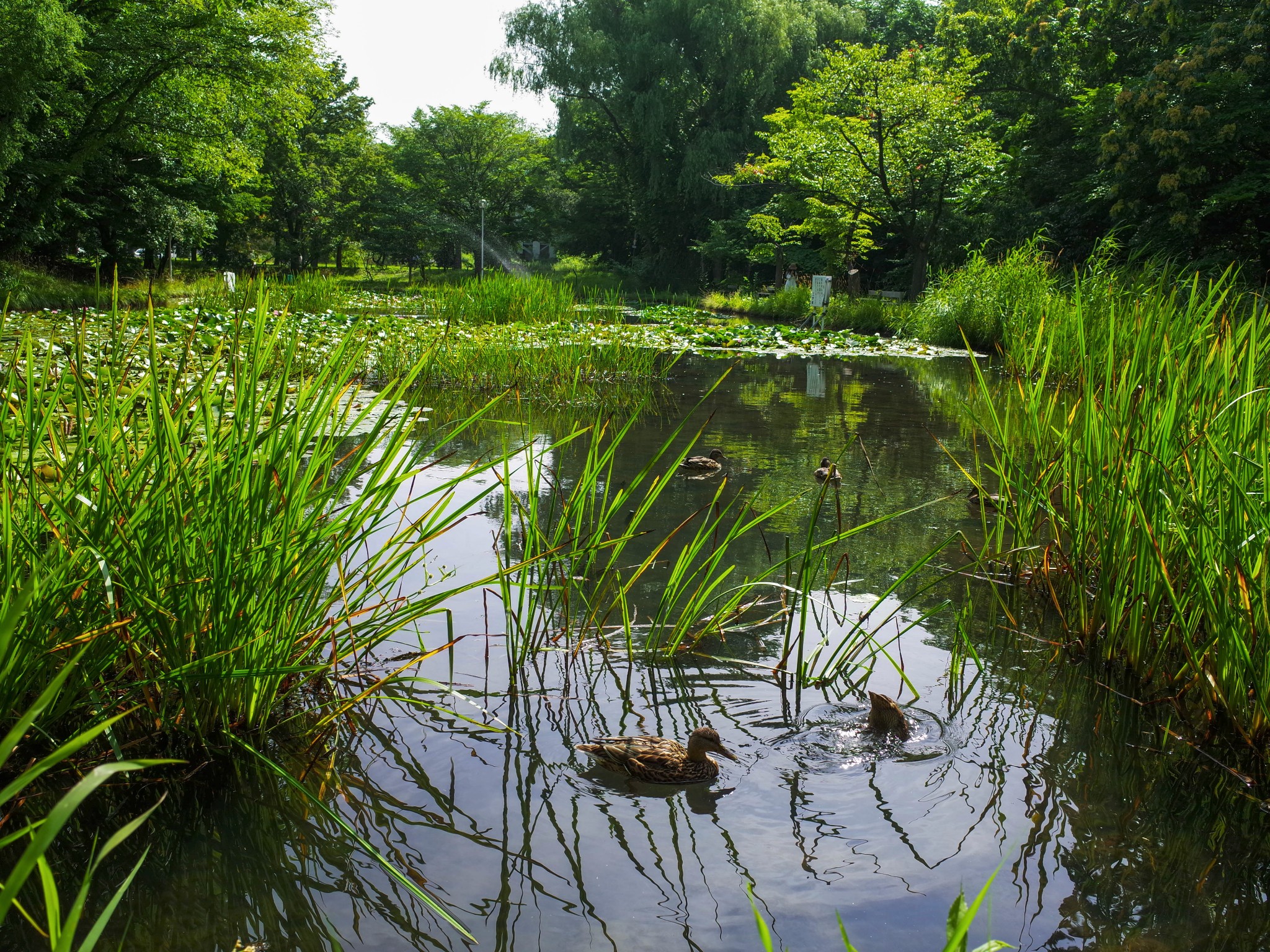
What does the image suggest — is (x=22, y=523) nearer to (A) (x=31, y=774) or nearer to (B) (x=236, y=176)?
(A) (x=31, y=774)

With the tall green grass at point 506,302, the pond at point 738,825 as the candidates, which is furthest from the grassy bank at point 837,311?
the pond at point 738,825

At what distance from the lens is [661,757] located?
209cm

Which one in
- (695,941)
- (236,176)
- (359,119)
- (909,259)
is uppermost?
(359,119)

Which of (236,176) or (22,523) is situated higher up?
(236,176)

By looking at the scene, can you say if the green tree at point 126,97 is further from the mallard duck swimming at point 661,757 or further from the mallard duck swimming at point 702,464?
the mallard duck swimming at point 661,757

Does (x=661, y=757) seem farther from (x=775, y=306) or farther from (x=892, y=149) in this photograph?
(x=892, y=149)

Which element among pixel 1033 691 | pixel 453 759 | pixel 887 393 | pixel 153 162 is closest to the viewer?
pixel 453 759

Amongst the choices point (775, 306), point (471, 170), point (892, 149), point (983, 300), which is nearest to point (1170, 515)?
point (983, 300)

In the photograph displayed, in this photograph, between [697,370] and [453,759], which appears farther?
[697,370]

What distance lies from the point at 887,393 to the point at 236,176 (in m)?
20.3

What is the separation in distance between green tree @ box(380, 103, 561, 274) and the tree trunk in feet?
69.9

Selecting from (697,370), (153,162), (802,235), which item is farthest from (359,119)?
(697,370)

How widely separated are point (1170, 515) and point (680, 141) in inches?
1301

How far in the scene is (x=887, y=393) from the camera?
9273mm
